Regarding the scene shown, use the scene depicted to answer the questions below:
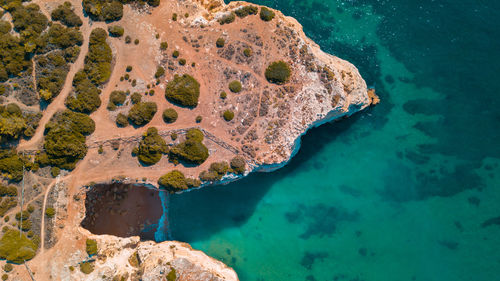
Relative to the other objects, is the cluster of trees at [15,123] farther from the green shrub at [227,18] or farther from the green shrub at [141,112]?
the green shrub at [227,18]

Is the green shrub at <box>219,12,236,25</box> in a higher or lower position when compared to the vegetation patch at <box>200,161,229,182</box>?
higher

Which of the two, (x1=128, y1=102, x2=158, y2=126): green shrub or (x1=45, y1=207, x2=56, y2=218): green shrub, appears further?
(x1=128, y1=102, x2=158, y2=126): green shrub

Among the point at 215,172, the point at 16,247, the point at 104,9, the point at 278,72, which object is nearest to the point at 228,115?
the point at 215,172

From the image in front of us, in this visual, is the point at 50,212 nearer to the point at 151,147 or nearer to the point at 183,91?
the point at 151,147

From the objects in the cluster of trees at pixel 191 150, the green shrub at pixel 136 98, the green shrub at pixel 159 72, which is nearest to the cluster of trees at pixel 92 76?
the green shrub at pixel 136 98

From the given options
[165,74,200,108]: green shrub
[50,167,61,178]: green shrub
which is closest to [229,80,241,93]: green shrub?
[165,74,200,108]: green shrub

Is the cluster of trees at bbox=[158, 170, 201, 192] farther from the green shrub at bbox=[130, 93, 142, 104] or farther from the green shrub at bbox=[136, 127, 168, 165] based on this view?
the green shrub at bbox=[130, 93, 142, 104]

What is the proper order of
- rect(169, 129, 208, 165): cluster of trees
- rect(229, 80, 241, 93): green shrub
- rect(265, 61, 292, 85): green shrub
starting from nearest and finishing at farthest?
rect(169, 129, 208, 165): cluster of trees
rect(265, 61, 292, 85): green shrub
rect(229, 80, 241, 93): green shrub
